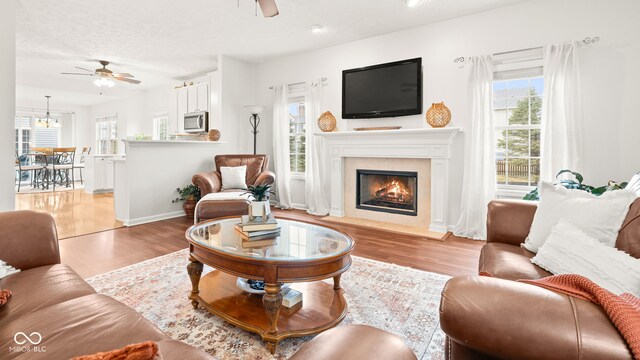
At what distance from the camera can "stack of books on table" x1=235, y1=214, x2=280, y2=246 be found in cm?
213

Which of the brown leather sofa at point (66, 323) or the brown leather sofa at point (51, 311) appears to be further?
the brown leather sofa at point (51, 311)

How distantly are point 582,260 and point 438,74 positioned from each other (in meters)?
3.39

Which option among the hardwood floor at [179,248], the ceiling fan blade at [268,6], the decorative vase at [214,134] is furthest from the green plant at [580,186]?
the decorative vase at [214,134]

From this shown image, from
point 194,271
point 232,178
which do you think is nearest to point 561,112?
point 194,271

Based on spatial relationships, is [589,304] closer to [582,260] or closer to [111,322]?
[582,260]

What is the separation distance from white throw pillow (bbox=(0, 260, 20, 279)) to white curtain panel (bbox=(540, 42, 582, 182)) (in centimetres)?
443

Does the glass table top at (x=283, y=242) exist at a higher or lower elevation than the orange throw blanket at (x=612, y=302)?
lower

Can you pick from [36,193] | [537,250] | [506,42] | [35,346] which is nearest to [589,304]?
[537,250]

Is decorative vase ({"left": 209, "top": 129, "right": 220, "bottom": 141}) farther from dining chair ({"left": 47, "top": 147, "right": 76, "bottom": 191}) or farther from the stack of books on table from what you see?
Result: dining chair ({"left": 47, "top": 147, "right": 76, "bottom": 191})

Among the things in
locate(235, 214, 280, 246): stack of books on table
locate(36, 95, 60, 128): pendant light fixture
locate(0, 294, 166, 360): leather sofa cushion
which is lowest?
locate(0, 294, 166, 360): leather sofa cushion

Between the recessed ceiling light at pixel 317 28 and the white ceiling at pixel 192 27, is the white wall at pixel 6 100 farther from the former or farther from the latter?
the recessed ceiling light at pixel 317 28

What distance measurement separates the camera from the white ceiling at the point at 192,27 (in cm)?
374

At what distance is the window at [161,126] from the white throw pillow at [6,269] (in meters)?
7.14

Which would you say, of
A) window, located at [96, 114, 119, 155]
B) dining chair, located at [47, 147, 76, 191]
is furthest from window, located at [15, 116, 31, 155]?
window, located at [96, 114, 119, 155]
